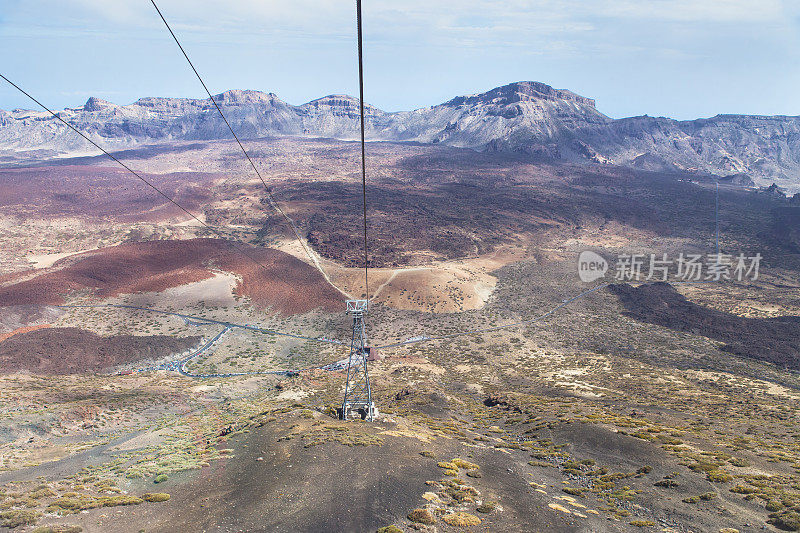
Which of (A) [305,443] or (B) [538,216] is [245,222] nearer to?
(B) [538,216]

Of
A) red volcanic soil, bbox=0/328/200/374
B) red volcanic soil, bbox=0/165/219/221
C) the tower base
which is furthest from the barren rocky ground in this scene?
red volcanic soil, bbox=0/165/219/221

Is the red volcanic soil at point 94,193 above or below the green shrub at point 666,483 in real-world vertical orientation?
above

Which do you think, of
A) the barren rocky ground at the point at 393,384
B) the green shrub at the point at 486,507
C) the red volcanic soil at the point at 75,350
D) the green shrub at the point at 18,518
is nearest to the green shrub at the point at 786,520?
the barren rocky ground at the point at 393,384

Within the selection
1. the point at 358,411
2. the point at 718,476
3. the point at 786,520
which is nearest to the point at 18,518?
the point at 358,411

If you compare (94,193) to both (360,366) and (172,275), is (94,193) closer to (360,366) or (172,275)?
(172,275)

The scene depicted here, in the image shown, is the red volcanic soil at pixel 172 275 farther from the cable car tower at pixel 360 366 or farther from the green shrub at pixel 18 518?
the green shrub at pixel 18 518
